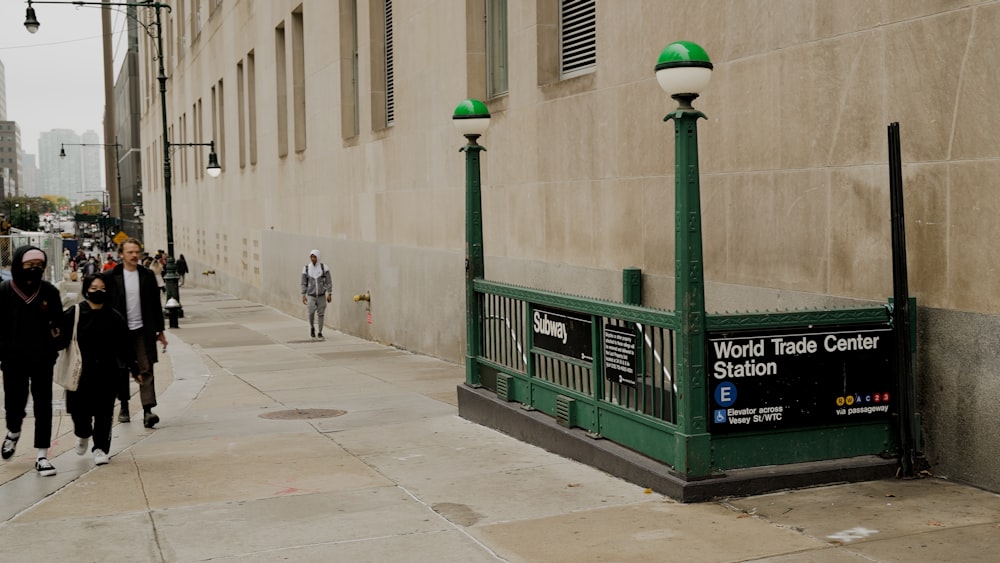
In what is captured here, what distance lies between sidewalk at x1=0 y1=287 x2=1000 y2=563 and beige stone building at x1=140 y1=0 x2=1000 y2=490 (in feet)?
4.24

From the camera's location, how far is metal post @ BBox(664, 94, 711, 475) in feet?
23.0

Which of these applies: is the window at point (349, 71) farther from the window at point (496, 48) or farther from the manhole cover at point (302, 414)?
the manhole cover at point (302, 414)

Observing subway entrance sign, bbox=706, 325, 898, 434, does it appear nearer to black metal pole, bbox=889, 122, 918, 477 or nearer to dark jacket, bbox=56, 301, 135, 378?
black metal pole, bbox=889, 122, 918, 477

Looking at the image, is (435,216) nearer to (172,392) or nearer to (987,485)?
(172,392)

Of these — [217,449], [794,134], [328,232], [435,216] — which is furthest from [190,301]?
[794,134]

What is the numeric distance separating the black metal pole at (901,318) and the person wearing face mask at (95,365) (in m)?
6.31

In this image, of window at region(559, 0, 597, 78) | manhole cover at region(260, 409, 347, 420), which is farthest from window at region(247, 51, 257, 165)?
manhole cover at region(260, 409, 347, 420)

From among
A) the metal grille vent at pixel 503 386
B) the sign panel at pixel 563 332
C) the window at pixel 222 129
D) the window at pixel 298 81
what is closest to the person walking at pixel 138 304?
the metal grille vent at pixel 503 386

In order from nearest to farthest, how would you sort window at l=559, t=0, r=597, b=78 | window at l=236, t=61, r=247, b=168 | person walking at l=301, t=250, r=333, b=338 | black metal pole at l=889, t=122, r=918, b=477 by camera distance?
black metal pole at l=889, t=122, r=918, b=477
window at l=559, t=0, r=597, b=78
person walking at l=301, t=250, r=333, b=338
window at l=236, t=61, r=247, b=168

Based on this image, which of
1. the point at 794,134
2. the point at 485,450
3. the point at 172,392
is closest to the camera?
the point at 794,134

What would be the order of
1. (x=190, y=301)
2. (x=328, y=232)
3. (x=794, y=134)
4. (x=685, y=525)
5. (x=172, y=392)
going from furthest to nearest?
(x=190, y=301) → (x=328, y=232) → (x=172, y=392) → (x=794, y=134) → (x=685, y=525)

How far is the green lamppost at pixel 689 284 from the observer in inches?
275

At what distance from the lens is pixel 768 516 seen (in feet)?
22.0

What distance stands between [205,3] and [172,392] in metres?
33.1
